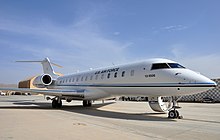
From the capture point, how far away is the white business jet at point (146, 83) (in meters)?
8.76

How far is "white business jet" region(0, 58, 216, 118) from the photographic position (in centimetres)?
876

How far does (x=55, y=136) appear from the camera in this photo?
5.46 meters

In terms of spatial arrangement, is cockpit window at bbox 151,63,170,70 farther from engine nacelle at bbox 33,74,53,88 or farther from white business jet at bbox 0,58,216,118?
engine nacelle at bbox 33,74,53,88

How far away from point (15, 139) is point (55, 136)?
0.94 m

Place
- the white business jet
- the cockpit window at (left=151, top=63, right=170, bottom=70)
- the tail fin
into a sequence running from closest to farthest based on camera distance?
1. the white business jet
2. the cockpit window at (left=151, top=63, right=170, bottom=70)
3. the tail fin

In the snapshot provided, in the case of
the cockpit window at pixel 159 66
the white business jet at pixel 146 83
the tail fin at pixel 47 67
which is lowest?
the white business jet at pixel 146 83

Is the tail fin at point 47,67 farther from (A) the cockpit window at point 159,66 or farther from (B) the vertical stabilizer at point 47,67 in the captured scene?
(A) the cockpit window at point 159,66

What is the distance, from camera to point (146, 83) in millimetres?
10211

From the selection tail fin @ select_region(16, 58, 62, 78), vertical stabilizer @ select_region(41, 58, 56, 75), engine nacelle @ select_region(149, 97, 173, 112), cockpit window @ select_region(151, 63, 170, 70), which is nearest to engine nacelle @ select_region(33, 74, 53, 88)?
tail fin @ select_region(16, 58, 62, 78)

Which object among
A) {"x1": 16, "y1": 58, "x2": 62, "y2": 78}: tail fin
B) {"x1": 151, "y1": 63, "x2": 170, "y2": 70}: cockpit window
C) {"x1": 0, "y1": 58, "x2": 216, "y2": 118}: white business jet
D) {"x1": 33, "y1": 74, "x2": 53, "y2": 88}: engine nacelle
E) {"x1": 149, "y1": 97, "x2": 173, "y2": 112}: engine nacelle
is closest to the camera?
{"x1": 0, "y1": 58, "x2": 216, "y2": 118}: white business jet

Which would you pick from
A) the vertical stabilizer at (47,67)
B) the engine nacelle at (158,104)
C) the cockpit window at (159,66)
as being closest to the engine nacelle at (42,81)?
the vertical stabilizer at (47,67)

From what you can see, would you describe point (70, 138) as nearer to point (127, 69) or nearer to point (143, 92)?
point (143, 92)

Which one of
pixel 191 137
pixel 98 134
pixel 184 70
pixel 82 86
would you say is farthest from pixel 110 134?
pixel 82 86

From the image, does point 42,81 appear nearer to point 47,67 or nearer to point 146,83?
point 47,67
